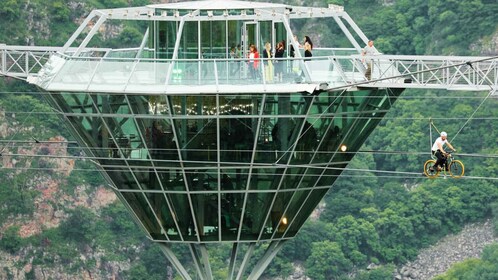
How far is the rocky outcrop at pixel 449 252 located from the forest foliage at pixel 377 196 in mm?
682

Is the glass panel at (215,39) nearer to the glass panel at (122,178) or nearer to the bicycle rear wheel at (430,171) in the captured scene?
the glass panel at (122,178)

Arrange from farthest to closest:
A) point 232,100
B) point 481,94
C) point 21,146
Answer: point 481,94 → point 21,146 → point 232,100

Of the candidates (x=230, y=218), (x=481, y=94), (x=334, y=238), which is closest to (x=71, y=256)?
(x=334, y=238)

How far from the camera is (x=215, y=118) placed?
6981 centimetres

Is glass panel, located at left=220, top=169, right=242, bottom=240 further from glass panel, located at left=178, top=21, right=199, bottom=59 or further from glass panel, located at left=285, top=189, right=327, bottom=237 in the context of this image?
glass panel, located at left=178, top=21, right=199, bottom=59

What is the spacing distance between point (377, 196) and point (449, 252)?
7064 mm

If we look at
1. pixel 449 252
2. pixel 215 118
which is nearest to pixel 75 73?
pixel 215 118

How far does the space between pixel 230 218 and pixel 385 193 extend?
101 meters

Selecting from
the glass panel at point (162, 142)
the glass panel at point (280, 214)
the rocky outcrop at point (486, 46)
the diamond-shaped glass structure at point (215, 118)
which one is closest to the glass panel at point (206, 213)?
the diamond-shaped glass structure at point (215, 118)

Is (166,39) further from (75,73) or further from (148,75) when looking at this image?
(75,73)

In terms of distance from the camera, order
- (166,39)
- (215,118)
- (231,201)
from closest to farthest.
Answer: (215,118), (231,201), (166,39)

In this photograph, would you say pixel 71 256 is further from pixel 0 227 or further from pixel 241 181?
pixel 241 181

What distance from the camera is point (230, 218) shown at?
236 feet

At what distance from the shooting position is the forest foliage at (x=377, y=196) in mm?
165250
